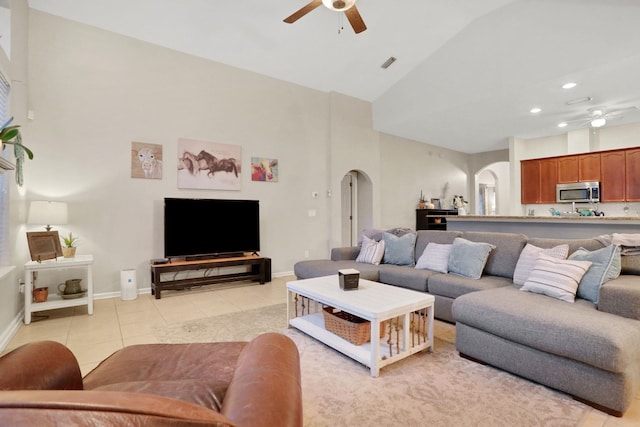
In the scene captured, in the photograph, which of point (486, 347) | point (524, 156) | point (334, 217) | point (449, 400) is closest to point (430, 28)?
point (334, 217)

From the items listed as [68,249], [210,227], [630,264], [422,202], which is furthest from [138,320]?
[422,202]

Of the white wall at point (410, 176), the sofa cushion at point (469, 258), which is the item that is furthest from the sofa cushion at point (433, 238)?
the white wall at point (410, 176)

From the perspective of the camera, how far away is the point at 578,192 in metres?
6.46

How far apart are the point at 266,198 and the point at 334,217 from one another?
145cm

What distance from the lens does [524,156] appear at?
754cm

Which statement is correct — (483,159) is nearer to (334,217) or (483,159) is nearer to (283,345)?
(334,217)

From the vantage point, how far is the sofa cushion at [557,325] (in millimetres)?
1745

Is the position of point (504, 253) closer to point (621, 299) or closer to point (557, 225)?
point (621, 299)

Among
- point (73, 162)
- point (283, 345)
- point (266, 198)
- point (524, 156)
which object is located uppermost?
point (524, 156)

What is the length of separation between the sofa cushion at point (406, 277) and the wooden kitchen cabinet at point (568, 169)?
16.5 ft

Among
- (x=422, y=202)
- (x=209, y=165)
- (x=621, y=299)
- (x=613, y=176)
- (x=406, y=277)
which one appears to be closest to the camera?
(x=621, y=299)

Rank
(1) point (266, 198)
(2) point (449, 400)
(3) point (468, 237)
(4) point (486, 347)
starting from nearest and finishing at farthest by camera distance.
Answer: (2) point (449, 400) → (4) point (486, 347) → (3) point (468, 237) → (1) point (266, 198)

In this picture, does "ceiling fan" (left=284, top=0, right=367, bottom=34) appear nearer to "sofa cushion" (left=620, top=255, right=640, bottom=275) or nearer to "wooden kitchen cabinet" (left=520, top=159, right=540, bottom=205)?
"sofa cushion" (left=620, top=255, right=640, bottom=275)

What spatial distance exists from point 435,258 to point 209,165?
11.4 feet
